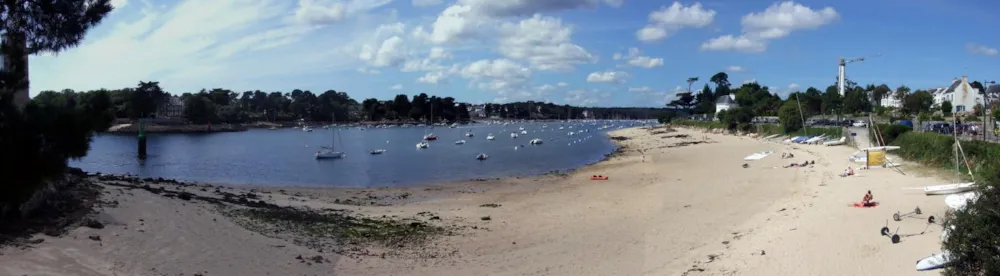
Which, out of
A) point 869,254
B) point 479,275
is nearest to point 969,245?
point 869,254

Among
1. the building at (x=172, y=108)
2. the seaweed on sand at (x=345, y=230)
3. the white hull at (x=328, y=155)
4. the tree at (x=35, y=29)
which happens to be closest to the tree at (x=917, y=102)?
the white hull at (x=328, y=155)

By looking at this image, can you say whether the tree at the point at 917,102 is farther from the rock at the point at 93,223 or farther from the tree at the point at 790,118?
the rock at the point at 93,223

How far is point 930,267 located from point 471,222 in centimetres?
1349

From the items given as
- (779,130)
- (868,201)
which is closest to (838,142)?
(779,130)

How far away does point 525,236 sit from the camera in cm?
1867

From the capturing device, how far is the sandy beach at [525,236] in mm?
11852

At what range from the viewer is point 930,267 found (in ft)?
37.2

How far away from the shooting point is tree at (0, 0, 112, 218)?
7.75 m

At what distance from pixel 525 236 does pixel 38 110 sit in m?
12.9

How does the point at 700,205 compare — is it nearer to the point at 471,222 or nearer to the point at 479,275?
the point at 471,222

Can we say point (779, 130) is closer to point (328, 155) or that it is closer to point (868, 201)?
point (328, 155)

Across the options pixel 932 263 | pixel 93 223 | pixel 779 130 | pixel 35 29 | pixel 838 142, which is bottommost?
pixel 932 263

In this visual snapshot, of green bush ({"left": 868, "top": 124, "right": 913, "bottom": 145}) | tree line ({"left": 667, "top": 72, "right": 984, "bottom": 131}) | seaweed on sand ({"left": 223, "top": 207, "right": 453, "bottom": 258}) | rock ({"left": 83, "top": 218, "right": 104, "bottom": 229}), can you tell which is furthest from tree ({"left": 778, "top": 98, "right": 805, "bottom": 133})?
rock ({"left": 83, "top": 218, "right": 104, "bottom": 229})

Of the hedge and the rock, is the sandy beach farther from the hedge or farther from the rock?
the hedge
